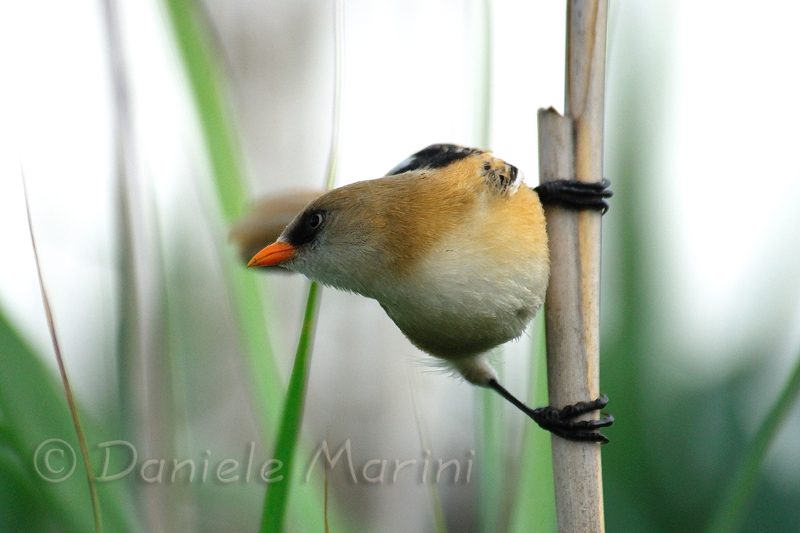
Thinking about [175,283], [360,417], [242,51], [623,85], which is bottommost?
[360,417]

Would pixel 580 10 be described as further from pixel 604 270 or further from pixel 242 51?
pixel 242 51

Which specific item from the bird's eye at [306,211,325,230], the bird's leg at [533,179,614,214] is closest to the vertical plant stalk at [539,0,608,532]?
the bird's leg at [533,179,614,214]

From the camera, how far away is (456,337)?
3.86 feet

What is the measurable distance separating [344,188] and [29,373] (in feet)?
1.94

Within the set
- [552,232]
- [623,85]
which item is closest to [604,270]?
[552,232]

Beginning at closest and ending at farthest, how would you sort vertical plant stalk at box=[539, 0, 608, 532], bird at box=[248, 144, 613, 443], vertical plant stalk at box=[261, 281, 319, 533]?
vertical plant stalk at box=[261, 281, 319, 533] → vertical plant stalk at box=[539, 0, 608, 532] → bird at box=[248, 144, 613, 443]

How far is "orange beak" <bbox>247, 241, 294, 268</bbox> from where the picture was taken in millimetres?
1154

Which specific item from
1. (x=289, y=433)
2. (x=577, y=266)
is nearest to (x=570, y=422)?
(x=577, y=266)

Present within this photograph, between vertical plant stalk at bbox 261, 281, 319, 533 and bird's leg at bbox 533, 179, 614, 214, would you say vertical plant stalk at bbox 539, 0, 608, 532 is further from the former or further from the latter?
vertical plant stalk at bbox 261, 281, 319, 533

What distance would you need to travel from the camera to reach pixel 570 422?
1.03 metres

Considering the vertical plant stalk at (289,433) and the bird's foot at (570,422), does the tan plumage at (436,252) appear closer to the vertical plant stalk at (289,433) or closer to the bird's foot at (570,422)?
the bird's foot at (570,422)

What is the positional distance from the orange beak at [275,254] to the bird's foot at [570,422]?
1.67ft

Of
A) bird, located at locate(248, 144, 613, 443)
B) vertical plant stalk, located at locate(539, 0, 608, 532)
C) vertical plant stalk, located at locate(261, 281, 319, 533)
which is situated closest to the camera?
vertical plant stalk, located at locate(261, 281, 319, 533)

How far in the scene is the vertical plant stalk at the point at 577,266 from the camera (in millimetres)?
1002
